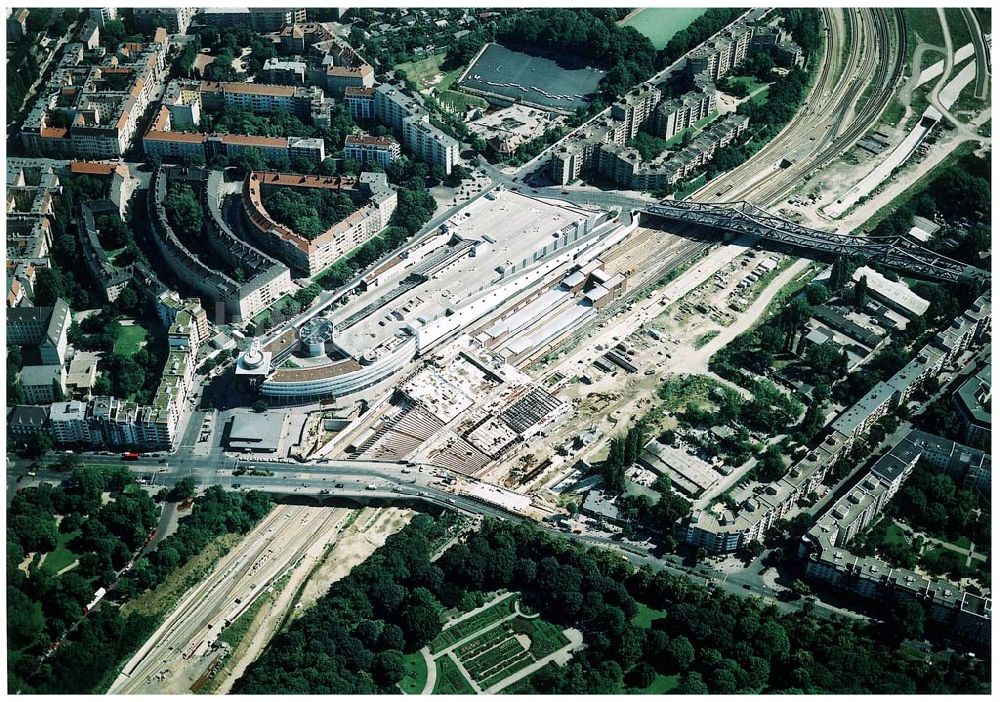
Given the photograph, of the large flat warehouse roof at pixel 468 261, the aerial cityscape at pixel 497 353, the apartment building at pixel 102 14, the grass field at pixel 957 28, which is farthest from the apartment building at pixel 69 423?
the grass field at pixel 957 28

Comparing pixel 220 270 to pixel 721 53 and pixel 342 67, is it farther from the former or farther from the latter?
pixel 721 53

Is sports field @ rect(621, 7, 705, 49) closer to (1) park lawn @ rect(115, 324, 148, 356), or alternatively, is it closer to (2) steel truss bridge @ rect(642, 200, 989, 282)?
(2) steel truss bridge @ rect(642, 200, 989, 282)

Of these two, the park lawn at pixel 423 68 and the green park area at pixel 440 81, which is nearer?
the green park area at pixel 440 81

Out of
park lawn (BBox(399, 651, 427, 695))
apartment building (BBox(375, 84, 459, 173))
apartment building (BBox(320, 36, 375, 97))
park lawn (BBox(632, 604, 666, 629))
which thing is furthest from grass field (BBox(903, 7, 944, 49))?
park lawn (BBox(399, 651, 427, 695))

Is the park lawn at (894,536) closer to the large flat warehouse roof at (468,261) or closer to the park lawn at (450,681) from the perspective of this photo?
the park lawn at (450,681)

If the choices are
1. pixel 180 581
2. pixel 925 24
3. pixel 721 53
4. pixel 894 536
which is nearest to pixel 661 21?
pixel 721 53

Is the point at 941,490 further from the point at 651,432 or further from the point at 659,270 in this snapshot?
the point at 659,270

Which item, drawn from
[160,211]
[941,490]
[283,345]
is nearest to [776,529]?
[941,490]
